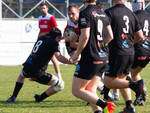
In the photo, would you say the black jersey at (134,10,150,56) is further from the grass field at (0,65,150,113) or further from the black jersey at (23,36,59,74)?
the black jersey at (23,36,59,74)

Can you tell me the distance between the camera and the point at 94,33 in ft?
25.1

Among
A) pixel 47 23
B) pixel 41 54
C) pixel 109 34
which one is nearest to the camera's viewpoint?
pixel 109 34

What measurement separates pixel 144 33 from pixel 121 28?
1645 mm

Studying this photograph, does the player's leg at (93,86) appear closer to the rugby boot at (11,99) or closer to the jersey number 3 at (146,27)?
the jersey number 3 at (146,27)

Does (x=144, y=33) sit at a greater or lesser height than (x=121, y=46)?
lesser

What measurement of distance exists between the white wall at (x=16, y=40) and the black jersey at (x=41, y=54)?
445 inches

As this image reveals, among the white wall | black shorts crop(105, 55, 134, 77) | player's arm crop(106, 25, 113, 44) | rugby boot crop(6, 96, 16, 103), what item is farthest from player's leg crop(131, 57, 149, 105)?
the white wall

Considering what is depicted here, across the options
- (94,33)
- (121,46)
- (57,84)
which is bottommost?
(57,84)

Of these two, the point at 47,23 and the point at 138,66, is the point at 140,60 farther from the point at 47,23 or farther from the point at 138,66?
the point at 47,23

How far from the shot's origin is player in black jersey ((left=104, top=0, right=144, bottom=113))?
855 cm

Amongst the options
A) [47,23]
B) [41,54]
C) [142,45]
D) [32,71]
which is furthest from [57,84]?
[47,23]

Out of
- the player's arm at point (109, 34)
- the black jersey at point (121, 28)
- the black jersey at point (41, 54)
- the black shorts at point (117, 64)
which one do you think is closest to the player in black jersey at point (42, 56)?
the black jersey at point (41, 54)

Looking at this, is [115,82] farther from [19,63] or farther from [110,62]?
[19,63]

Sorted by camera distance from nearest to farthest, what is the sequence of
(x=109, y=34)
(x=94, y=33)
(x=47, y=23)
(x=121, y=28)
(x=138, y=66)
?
(x=94, y=33), (x=109, y=34), (x=121, y=28), (x=138, y=66), (x=47, y=23)
